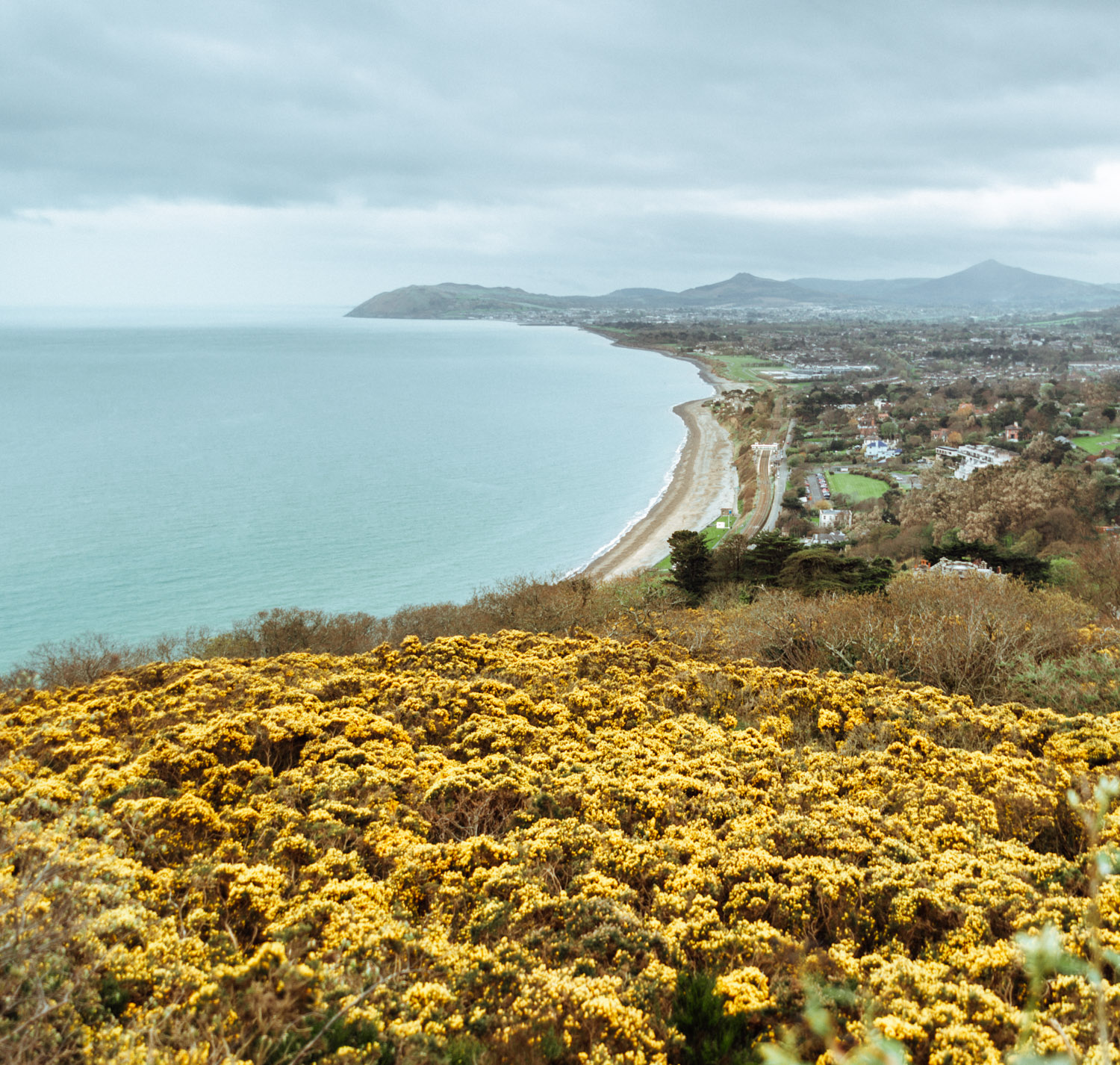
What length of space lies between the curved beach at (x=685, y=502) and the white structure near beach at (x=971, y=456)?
20.5m

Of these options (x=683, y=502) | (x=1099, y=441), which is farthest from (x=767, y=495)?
(x=1099, y=441)

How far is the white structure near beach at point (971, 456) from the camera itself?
210ft

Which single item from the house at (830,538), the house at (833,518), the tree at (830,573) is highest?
the tree at (830,573)

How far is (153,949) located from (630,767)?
14.4ft

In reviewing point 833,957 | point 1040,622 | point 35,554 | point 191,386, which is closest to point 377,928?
point 833,957

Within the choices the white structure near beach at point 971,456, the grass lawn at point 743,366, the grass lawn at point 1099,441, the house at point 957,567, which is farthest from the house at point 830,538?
the grass lawn at point 743,366

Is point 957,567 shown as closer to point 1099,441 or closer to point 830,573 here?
point 830,573

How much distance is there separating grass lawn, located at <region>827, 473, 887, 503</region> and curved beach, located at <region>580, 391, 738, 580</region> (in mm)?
9189

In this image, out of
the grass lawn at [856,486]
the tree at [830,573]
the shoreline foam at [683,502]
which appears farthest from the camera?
the grass lawn at [856,486]

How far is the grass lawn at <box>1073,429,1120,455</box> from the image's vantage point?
6630 centimetres

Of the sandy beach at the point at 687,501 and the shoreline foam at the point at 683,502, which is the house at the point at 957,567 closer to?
the shoreline foam at the point at 683,502

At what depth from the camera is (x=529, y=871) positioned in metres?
5.79

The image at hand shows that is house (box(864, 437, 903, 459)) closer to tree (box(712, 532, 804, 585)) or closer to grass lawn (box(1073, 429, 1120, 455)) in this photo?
grass lawn (box(1073, 429, 1120, 455))

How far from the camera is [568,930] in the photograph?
16.7 feet
